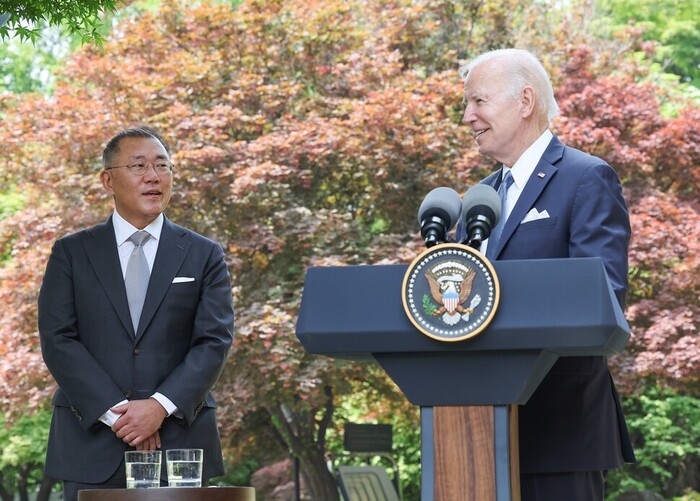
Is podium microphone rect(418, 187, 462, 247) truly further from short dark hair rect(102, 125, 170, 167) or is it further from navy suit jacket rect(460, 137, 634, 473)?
short dark hair rect(102, 125, 170, 167)

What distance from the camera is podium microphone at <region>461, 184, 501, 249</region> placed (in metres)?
2.19

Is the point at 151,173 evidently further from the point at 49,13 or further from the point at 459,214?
the point at 459,214

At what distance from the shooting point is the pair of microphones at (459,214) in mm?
2180

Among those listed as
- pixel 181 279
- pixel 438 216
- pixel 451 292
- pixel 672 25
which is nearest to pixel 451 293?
pixel 451 292

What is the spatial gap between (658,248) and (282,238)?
3803 mm

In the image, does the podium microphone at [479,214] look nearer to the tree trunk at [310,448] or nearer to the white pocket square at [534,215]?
the white pocket square at [534,215]

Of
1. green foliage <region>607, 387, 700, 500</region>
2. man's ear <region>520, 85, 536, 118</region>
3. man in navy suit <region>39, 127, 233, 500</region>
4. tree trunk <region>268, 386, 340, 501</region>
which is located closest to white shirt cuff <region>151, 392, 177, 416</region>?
man in navy suit <region>39, 127, 233, 500</region>

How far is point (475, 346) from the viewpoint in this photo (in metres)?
2.03

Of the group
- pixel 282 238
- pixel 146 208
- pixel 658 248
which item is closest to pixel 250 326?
pixel 282 238

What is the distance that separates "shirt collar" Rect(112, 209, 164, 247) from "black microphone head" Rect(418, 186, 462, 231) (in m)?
1.66

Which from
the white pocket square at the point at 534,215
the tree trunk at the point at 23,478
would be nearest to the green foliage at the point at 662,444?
the tree trunk at the point at 23,478

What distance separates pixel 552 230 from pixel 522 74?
407 millimetres

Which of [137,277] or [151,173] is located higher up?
[151,173]

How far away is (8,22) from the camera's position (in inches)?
183
